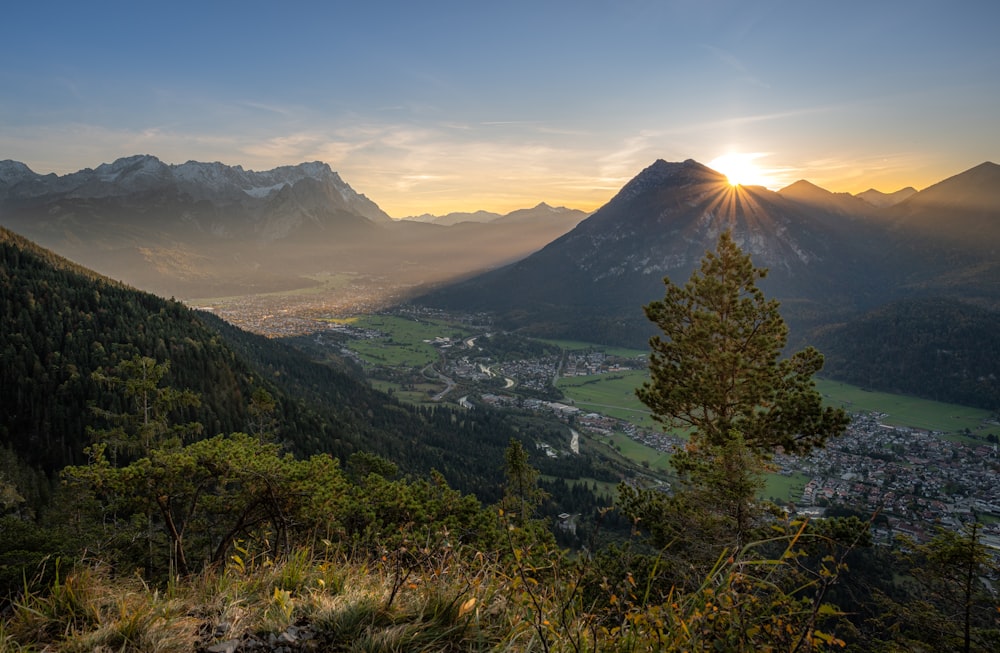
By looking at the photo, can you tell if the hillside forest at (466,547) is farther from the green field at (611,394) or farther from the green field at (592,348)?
the green field at (592,348)

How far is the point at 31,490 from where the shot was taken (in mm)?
25375

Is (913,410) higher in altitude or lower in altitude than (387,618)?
lower

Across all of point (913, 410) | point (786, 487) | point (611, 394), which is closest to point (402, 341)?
point (611, 394)

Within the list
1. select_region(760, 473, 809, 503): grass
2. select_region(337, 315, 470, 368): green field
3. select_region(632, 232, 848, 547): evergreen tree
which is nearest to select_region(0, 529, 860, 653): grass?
select_region(632, 232, 848, 547): evergreen tree

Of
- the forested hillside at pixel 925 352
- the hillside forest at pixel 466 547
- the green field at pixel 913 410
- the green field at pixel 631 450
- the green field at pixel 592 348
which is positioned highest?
the hillside forest at pixel 466 547

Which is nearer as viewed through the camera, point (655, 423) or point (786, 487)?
point (786, 487)

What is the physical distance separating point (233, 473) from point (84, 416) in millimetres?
38534

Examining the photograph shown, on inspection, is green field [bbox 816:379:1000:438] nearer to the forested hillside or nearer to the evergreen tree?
the forested hillside

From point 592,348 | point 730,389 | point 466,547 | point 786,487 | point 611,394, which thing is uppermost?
point 466,547

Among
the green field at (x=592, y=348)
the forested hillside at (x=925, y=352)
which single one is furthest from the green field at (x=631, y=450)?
the green field at (x=592, y=348)

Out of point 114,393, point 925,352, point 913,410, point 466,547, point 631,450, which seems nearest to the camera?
point 466,547

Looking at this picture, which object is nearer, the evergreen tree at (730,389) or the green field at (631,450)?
the evergreen tree at (730,389)

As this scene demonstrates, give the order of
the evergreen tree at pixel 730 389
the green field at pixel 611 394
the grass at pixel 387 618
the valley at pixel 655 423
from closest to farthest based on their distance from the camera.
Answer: the grass at pixel 387 618, the evergreen tree at pixel 730 389, the valley at pixel 655 423, the green field at pixel 611 394

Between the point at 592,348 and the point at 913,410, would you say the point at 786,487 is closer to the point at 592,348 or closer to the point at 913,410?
the point at 913,410
